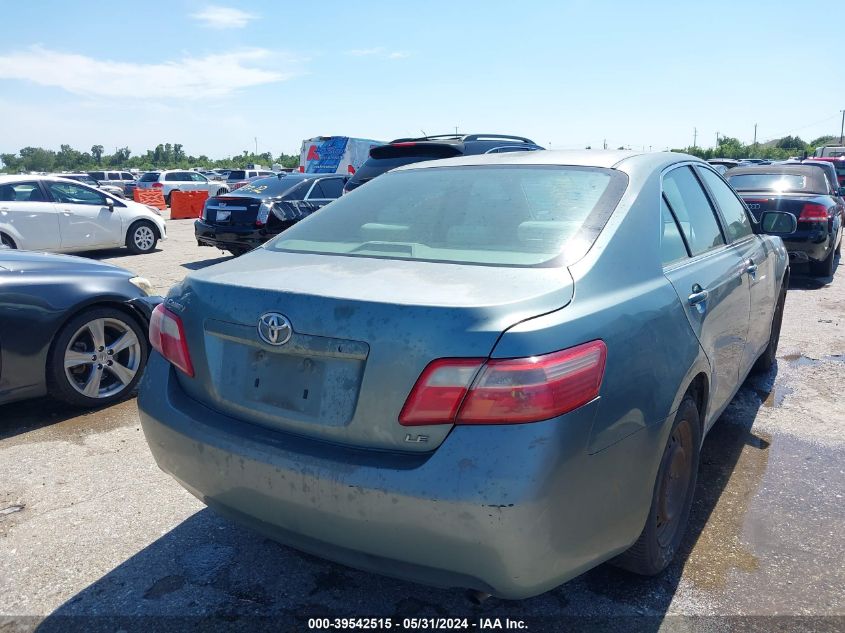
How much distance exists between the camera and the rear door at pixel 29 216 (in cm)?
1072

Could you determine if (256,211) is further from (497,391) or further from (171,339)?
(497,391)

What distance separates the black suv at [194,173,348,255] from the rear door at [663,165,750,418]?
26.4 feet

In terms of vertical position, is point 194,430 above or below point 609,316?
below

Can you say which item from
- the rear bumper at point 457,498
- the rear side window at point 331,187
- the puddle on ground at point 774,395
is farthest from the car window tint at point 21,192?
the puddle on ground at point 774,395

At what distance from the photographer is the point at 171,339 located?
95.0 inches

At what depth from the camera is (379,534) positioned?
6.22 ft

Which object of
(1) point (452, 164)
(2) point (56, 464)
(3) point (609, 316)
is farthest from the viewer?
(2) point (56, 464)

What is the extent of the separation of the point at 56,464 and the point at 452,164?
270 centimetres

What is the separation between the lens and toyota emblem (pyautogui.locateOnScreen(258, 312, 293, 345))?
2.03 metres

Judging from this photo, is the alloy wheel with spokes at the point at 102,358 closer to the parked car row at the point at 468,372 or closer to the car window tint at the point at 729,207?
the parked car row at the point at 468,372

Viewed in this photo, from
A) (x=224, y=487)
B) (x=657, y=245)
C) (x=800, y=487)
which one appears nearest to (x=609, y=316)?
(x=657, y=245)

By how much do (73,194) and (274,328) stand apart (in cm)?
1149

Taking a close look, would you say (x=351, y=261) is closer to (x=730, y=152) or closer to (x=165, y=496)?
(x=165, y=496)

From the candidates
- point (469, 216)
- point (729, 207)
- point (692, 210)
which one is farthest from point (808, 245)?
point (469, 216)
